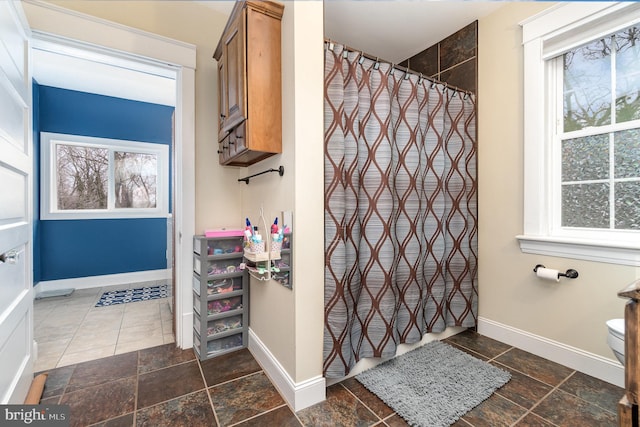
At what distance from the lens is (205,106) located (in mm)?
2303

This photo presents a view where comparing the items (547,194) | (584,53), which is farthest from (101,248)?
(584,53)

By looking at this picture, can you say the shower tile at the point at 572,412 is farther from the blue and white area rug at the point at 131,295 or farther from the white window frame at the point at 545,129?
the blue and white area rug at the point at 131,295

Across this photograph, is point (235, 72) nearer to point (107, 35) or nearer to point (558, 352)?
point (107, 35)

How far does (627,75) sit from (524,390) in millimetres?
1959

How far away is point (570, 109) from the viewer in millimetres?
2051

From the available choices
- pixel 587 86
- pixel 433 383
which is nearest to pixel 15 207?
pixel 433 383

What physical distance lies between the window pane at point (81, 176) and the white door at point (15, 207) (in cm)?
234

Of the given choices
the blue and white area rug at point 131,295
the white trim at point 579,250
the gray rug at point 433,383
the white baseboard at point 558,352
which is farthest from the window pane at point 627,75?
the blue and white area rug at point 131,295

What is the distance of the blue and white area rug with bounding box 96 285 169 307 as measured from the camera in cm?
326

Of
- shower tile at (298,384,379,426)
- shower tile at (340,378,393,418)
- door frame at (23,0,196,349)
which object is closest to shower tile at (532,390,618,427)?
shower tile at (340,378,393,418)

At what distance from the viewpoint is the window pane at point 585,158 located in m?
1.92

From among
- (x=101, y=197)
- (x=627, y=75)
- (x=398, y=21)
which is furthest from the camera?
(x=101, y=197)

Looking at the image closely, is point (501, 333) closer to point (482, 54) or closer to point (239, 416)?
point (239, 416)

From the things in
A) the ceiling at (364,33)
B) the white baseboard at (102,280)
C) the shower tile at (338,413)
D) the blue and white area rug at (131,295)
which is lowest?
the shower tile at (338,413)
